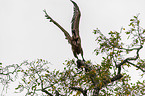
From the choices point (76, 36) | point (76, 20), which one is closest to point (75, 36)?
point (76, 36)

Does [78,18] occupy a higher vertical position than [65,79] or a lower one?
higher

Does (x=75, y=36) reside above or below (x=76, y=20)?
below

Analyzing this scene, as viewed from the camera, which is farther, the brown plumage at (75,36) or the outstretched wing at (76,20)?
the outstretched wing at (76,20)

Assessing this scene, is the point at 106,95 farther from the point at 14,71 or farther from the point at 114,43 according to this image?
the point at 14,71

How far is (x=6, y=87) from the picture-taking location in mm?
11406

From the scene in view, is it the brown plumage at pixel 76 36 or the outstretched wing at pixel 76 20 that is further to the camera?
the outstretched wing at pixel 76 20

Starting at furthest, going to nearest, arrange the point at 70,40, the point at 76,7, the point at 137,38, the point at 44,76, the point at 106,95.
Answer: the point at 44,76
the point at 106,95
the point at 137,38
the point at 76,7
the point at 70,40

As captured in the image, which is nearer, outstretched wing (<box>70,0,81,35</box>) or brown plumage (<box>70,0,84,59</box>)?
brown plumage (<box>70,0,84,59</box>)

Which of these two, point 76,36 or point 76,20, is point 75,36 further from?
point 76,20

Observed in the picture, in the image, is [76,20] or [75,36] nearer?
[75,36]

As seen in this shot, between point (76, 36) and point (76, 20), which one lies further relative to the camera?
point (76, 20)

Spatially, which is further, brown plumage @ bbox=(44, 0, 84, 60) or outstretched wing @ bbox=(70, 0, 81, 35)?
outstretched wing @ bbox=(70, 0, 81, 35)

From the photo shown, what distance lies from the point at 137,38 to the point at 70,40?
19.3ft

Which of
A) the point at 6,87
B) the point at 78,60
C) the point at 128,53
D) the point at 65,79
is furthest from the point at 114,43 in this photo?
the point at 6,87
